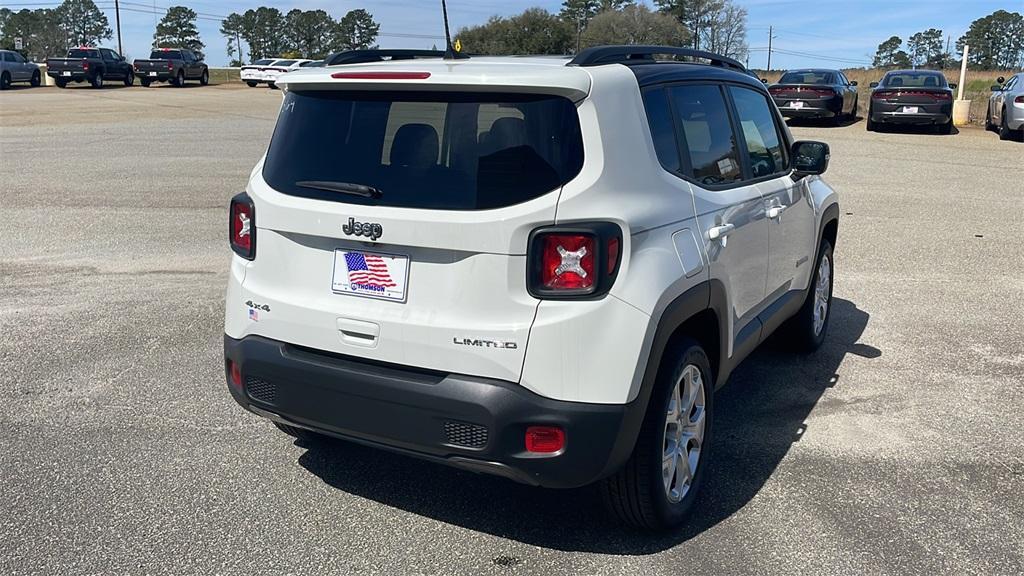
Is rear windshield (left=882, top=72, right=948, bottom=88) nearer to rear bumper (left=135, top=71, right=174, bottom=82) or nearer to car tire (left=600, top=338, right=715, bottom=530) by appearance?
car tire (left=600, top=338, right=715, bottom=530)

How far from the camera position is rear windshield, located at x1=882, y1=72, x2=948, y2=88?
2275cm

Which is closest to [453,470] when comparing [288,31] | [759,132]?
[759,132]

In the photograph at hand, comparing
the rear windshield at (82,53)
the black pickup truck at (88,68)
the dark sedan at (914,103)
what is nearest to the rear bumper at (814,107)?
the dark sedan at (914,103)

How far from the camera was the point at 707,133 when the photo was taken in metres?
4.15

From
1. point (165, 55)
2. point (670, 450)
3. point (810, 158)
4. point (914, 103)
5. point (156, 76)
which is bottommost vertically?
point (670, 450)

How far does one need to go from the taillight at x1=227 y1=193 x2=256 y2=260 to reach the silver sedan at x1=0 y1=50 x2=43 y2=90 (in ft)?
134

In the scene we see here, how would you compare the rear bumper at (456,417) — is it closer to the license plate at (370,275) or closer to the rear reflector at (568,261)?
the license plate at (370,275)

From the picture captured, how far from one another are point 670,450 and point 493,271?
111cm

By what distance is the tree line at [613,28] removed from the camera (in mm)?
51312

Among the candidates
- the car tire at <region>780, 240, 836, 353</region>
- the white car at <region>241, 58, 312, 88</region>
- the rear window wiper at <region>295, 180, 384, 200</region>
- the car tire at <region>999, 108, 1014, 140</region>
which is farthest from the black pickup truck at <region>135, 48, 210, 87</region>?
the rear window wiper at <region>295, 180, 384, 200</region>

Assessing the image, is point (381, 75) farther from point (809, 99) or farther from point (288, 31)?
point (288, 31)

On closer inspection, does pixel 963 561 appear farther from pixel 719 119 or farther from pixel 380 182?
pixel 380 182

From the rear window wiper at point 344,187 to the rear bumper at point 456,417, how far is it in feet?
1.98

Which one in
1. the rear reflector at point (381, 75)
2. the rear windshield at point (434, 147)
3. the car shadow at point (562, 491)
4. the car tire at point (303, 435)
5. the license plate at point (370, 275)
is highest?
the rear reflector at point (381, 75)
